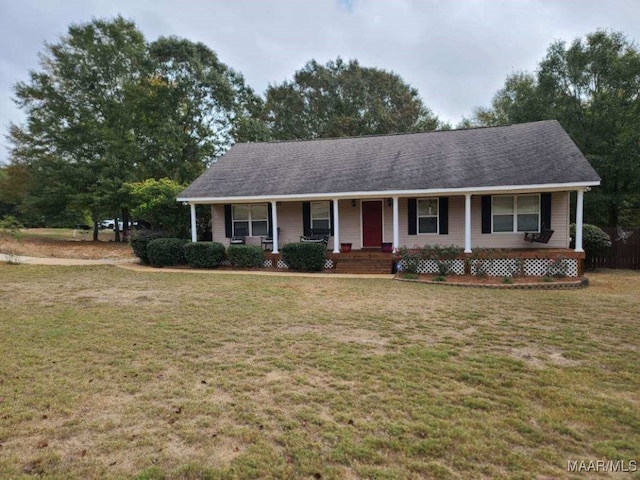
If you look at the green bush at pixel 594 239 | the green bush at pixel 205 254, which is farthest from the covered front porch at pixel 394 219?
the green bush at pixel 594 239

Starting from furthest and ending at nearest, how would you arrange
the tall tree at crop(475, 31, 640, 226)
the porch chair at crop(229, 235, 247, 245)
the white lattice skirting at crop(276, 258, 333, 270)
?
the tall tree at crop(475, 31, 640, 226) < the porch chair at crop(229, 235, 247, 245) < the white lattice skirting at crop(276, 258, 333, 270)

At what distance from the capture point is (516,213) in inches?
521

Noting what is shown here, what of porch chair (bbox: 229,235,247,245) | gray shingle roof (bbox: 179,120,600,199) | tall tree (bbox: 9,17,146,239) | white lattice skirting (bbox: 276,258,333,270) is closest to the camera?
gray shingle roof (bbox: 179,120,600,199)

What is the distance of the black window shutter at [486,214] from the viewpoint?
1330 cm

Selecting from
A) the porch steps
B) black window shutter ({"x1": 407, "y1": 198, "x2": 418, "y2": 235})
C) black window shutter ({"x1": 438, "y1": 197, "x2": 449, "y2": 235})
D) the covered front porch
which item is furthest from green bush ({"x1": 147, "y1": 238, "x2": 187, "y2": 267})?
black window shutter ({"x1": 438, "y1": 197, "x2": 449, "y2": 235})

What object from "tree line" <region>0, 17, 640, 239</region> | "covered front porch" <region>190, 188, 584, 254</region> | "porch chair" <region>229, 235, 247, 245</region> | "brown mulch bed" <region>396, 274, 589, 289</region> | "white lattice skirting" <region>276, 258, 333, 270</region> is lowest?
"brown mulch bed" <region>396, 274, 589, 289</region>

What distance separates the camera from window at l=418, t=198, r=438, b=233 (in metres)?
13.9

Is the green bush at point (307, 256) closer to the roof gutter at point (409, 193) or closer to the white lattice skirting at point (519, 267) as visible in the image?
the roof gutter at point (409, 193)

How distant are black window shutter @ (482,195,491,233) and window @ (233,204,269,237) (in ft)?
26.9

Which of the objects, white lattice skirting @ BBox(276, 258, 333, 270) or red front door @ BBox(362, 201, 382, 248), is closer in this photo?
white lattice skirting @ BBox(276, 258, 333, 270)

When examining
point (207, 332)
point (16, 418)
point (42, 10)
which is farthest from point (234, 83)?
point (16, 418)

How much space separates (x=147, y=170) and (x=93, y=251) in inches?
289

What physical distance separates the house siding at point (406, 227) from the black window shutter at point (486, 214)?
0.19 meters

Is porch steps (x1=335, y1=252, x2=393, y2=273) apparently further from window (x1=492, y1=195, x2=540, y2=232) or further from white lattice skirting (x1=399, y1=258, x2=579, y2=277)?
window (x1=492, y1=195, x2=540, y2=232)
